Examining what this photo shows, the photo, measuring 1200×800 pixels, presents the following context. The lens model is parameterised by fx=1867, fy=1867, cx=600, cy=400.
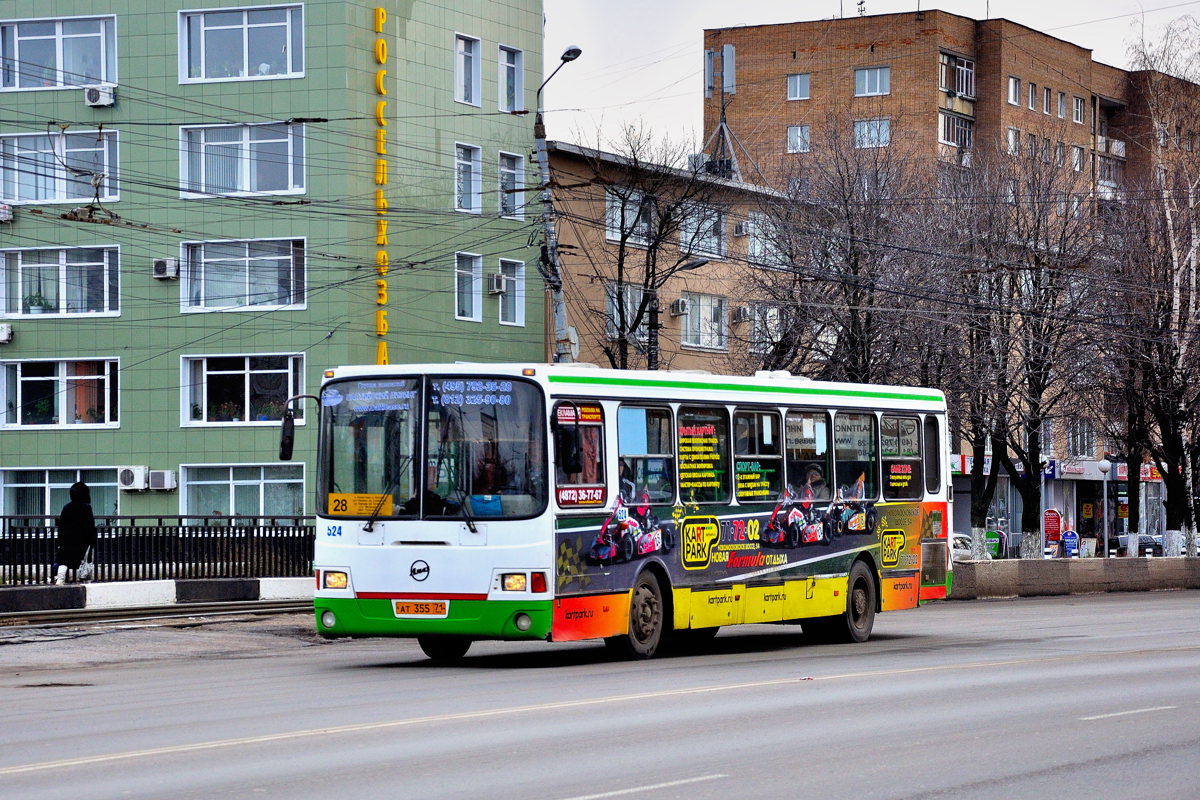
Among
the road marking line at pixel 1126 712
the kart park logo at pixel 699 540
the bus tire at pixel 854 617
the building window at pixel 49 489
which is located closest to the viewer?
the road marking line at pixel 1126 712

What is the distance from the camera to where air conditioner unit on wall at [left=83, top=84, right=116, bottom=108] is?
47.2 meters

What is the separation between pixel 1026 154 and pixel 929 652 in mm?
29885

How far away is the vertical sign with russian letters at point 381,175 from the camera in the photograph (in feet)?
154

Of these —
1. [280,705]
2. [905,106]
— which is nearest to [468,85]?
[905,106]

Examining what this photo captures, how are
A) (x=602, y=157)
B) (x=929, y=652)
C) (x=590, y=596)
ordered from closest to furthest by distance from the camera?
(x=590, y=596)
(x=929, y=652)
(x=602, y=157)

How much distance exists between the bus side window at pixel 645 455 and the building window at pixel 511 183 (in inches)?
1267

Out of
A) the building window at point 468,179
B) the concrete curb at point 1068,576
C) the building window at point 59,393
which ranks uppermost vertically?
the building window at point 468,179

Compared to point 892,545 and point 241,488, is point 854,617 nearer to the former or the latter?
point 892,545

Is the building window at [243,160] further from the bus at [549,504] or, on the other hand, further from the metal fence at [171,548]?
the bus at [549,504]

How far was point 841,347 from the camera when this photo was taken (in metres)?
43.5

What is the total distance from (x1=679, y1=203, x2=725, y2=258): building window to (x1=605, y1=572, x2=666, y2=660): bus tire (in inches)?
1159

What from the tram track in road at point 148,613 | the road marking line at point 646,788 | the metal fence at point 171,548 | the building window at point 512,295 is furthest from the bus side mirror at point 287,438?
the building window at point 512,295

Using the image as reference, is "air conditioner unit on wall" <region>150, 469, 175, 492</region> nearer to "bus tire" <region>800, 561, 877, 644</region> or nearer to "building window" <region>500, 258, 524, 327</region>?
"building window" <region>500, 258, 524, 327</region>

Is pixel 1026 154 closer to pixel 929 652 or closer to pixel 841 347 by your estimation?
pixel 841 347
